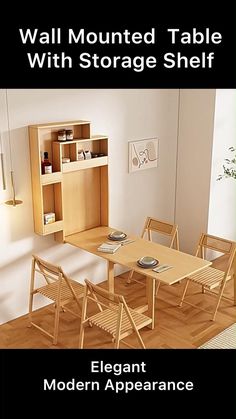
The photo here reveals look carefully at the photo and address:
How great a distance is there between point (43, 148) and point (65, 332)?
1.65 metres

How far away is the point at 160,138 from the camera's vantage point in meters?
5.58

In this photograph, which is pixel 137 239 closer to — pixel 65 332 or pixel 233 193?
pixel 65 332

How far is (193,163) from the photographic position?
5688mm

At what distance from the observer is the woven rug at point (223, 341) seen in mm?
4266

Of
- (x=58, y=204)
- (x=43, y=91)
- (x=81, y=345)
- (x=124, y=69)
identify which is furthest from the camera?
(x=58, y=204)

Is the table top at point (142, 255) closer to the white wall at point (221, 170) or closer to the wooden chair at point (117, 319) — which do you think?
the wooden chair at point (117, 319)

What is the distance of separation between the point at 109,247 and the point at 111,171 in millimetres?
974

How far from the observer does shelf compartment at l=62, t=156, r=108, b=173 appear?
4551mm

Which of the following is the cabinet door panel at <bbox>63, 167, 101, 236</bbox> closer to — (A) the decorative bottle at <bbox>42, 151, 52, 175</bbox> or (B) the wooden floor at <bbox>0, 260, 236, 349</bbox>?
(A) the decorative bottle at <bbox>42, 151, 52, 175</bbox>

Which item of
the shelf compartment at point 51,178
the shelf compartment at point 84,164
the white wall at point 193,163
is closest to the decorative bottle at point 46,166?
the shelf compartment at point 51,178

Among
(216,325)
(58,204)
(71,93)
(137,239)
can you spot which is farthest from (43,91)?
(216,325)

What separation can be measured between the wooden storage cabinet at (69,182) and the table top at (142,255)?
Answer: 153 mm

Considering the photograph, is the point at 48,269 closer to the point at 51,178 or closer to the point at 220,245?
the point at 51,178

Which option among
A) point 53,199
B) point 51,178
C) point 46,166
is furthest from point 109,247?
point 46,166
